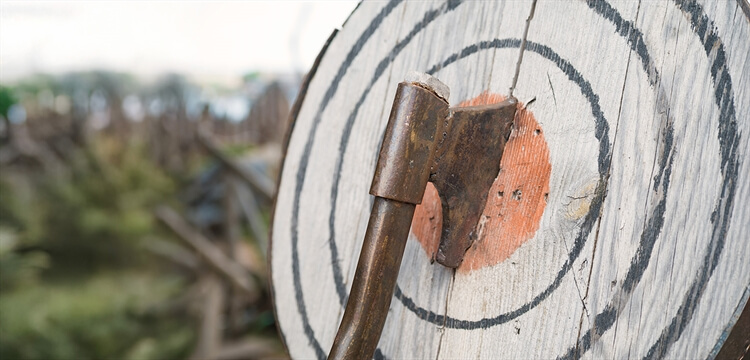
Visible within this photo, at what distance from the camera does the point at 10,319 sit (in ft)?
12.8

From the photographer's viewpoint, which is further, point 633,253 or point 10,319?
point 10,319

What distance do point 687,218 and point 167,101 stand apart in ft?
30.9

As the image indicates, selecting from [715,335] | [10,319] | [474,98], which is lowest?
[10,319]

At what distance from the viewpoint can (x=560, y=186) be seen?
2.33 ft

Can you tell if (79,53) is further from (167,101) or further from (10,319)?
(10,319)

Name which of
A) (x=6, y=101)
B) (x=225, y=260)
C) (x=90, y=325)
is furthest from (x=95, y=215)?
(x=6, y=101)

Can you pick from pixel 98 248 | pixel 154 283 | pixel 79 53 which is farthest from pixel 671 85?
pixel 79 53

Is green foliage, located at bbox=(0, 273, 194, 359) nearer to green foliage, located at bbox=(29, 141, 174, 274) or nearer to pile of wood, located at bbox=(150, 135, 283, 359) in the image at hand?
pile of wood, located at bbox=(150, 135, 283, 359)

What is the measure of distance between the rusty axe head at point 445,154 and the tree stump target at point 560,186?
25 millimetres

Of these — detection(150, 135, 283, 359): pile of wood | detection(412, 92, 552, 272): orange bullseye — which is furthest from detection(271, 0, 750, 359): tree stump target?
detection(150, 135, 283, 359): pile of wood

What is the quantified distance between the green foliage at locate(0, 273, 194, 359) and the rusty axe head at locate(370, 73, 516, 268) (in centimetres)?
346

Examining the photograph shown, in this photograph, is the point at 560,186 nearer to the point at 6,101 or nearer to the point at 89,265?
the point at 89,265

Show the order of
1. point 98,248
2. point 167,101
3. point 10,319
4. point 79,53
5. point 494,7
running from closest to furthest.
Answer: point 494,7 → point 10,319 → point 98,248 → point 79,53 → point 167,101

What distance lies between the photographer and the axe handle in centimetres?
65
